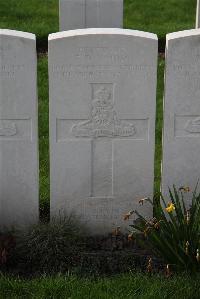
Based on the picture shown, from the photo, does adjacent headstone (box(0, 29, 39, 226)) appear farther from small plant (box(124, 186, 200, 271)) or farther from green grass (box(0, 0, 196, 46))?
green grass (box(0, 0, 196, 46))

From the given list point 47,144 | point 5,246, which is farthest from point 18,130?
point 47,144

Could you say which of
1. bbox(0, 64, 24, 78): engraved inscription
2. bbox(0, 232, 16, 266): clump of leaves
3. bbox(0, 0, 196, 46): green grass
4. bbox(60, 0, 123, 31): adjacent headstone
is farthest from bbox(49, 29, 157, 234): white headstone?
bbox(0, 0, 196, 46): green grass

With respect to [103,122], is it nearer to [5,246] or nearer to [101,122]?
[101,122]

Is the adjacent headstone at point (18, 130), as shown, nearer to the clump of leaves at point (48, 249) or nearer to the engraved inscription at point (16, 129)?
the engraved inscription at point (16, 129)

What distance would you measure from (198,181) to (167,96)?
0.79 metres

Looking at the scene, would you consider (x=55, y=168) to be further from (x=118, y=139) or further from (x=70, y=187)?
(x=118, y=139)

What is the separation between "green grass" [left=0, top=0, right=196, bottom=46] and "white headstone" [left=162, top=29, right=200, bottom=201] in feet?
16.2

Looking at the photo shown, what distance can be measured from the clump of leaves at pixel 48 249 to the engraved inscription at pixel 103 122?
0.77 meters

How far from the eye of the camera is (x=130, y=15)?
449 inches

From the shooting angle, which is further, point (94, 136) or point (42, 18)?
point (42, 18)

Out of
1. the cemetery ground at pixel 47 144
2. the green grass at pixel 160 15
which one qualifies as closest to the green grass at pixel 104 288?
the cemetery ground at pixel 47 144

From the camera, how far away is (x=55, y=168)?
18.3ft

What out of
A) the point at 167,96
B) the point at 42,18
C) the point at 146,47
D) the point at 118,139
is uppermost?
the point at 42,18

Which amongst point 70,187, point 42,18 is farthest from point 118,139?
point 42,18
